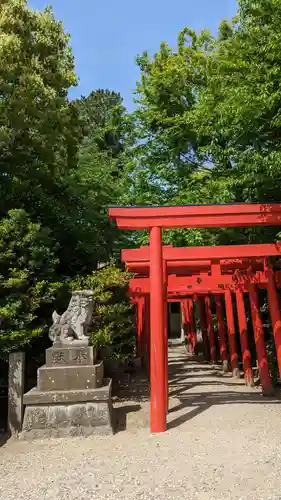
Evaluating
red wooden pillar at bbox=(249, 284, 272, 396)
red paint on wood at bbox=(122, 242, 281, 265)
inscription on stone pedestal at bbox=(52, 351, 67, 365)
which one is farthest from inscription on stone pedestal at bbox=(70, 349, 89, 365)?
red wooden pillar at bbox=(249, 284, 272, 396)

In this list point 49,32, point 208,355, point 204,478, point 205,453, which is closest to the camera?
point 204,478

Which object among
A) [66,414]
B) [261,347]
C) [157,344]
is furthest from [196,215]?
[261,347]

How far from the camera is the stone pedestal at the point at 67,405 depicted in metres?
6.68

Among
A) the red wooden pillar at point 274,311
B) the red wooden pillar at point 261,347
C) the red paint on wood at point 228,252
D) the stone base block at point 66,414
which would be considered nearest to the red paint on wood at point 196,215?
the red paint on wood at point 228,252

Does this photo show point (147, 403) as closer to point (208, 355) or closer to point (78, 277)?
point (78, 277)

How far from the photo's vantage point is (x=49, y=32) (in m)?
10.0

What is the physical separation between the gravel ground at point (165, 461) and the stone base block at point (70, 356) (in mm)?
1222

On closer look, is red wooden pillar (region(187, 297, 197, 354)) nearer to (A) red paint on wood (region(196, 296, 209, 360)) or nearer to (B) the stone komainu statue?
(A) red paint on wood (region(196, 296, 209, 360))

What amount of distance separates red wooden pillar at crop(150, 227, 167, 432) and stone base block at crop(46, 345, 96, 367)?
3.63 feet

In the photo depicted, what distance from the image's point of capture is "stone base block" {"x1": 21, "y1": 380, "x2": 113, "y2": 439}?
666 centimetres

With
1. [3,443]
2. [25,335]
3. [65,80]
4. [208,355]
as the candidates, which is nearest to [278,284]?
[25,335]

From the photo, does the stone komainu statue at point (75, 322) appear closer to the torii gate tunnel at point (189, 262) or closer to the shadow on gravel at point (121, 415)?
the torii gate tunnel at point (189, 262)

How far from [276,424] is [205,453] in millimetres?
1974

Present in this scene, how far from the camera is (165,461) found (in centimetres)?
523
